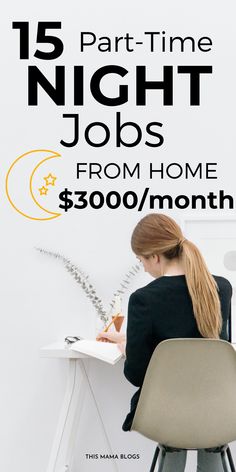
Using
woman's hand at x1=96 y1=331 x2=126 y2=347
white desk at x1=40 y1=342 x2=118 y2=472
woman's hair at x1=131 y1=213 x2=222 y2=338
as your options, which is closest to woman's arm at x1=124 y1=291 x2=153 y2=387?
woman's hair at x1=131 y1=213 x2=222 y2=338

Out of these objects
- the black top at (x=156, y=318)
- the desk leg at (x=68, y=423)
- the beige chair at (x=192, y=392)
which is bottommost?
the desk leg at (x=68, y=423)

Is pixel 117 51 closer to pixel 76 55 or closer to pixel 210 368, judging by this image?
pixel 76 55

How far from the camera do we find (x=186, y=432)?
2.34 m


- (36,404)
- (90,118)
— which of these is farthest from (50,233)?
(36,404)

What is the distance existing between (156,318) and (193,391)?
0.25m

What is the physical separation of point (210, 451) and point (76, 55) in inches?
77.7

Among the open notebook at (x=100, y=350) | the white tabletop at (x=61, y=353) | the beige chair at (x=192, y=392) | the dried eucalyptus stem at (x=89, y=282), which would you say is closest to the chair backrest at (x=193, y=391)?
the beige chair at (x=192, y=392)

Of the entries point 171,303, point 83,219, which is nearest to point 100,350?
point 171,303

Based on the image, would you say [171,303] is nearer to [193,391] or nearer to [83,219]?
[193,391]

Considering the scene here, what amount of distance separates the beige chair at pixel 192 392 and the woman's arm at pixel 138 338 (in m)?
0.06

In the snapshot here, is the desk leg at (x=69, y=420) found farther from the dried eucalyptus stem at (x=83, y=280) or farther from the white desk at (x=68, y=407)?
the dried eucalyptus stem at (x=83, y=280)

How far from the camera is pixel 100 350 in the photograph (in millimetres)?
2867

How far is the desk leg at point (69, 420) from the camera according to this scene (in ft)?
10.4

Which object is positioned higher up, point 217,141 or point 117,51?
point 117,51
